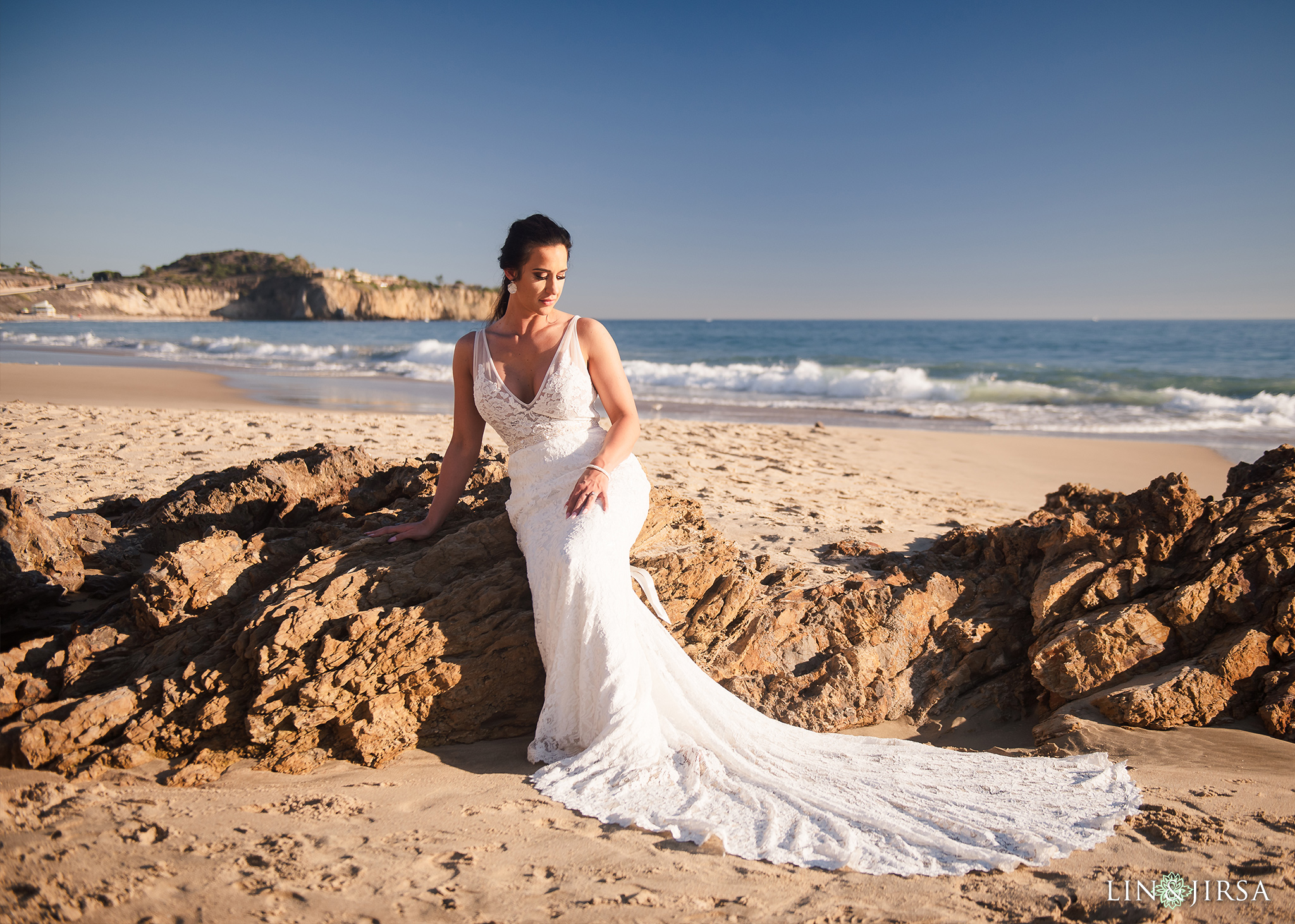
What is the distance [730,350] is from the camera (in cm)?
4556

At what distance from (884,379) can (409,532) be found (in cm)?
2086

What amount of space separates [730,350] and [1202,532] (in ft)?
139

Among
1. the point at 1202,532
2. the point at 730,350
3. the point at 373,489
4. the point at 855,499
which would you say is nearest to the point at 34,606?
the point at 373,489

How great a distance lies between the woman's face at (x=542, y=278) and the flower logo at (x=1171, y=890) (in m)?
3.30

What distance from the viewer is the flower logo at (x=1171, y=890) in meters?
2.17

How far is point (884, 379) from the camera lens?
73.7ft

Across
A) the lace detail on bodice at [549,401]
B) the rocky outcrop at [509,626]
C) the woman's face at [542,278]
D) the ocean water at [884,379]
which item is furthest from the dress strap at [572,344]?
the ocean water at [884,379]

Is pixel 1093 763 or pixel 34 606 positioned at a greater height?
pixel 34 606

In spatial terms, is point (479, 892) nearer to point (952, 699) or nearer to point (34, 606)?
point (952, 699)

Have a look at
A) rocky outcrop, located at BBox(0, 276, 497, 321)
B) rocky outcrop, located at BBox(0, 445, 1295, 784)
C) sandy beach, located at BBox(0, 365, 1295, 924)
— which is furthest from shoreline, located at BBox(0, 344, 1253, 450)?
rocky outcrop, located at BBox(0, 276, 497, 321)

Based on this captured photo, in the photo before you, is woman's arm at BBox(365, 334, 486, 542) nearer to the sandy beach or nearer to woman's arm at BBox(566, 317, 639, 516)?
woman's arm at BBox(566, 317, 639, 516)

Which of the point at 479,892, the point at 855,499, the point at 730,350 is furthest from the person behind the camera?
the point at 730,350

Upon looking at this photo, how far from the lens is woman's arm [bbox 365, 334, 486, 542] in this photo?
12.5ft

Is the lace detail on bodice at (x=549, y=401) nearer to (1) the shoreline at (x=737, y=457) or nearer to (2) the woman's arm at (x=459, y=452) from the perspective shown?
(2) the woman's arm at (x=459, y=452)
